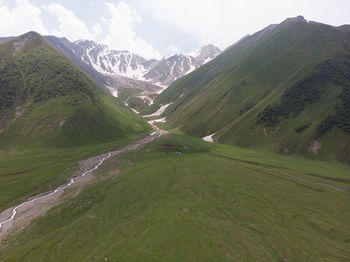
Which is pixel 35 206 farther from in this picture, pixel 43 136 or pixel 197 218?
pixel 43 136

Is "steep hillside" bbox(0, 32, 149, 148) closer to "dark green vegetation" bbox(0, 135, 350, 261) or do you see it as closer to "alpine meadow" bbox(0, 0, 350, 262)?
"alpine meadow" bbox(0, 0, 350, 262)

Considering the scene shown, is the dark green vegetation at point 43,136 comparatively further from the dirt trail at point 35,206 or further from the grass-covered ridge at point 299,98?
the grass-covered ridge at point 299,98

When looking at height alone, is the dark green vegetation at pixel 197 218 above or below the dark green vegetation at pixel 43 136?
below

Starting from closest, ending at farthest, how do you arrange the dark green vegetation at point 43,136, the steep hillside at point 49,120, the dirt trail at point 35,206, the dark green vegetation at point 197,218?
the dark green vegetation at point 197,218, the dirt trail at point 35,206, the dark green vegetation at point 43,136, the steep hillside at point 49,120

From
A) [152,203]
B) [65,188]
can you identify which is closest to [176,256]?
[152,203]

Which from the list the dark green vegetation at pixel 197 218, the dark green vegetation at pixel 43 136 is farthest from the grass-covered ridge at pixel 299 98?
the dark green vegetation at pixel 43 136

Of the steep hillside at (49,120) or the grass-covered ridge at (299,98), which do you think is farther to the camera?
the grass-covered ridge at (299,98)

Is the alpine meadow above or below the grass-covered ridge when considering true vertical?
below

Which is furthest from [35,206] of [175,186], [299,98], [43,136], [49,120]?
[299,98]

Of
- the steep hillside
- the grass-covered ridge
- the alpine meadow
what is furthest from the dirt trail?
the grass-covered ridge
